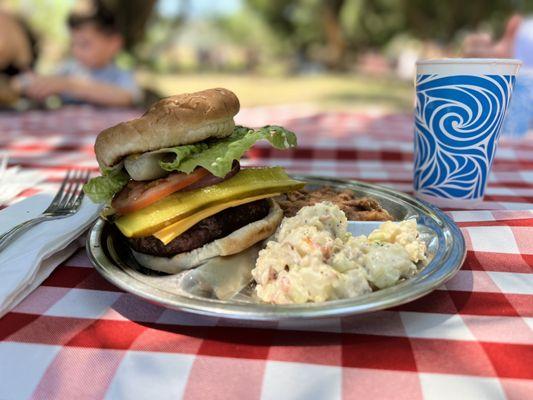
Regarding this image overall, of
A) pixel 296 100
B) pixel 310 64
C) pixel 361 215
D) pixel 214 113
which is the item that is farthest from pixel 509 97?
pixel 310 64

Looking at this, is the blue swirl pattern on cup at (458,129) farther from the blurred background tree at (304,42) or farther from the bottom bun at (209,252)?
the blurred background tree at (304,42)

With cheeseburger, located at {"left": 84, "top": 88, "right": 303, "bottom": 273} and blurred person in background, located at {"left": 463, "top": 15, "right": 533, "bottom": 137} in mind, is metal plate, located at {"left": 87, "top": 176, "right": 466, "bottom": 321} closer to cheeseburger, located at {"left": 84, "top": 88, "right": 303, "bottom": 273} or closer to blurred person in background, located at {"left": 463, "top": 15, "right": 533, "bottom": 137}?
cheeseburger, located at {"left": 84, "top": 88, "right": 303, "bottom": 273}

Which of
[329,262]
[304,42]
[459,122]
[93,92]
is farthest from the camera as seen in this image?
[304,42]

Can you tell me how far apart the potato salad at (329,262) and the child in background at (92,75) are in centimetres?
415

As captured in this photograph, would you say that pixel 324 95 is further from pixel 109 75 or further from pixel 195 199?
pixel 195 199

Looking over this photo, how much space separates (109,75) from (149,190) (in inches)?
190

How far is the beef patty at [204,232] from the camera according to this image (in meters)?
1.28

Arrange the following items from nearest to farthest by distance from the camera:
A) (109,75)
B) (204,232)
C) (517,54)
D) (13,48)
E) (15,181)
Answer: (204,232) → (15,181) → (517,54) → (13,48) → (109,75)

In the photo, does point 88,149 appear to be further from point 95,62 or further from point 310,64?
point 310,64

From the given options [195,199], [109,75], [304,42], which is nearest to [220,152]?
[195,199]

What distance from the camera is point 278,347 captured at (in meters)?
0.90

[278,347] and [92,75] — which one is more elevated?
[278,347]

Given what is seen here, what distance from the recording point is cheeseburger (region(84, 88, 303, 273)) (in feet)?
4.18

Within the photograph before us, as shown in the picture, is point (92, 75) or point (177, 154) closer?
point (177, 154)
